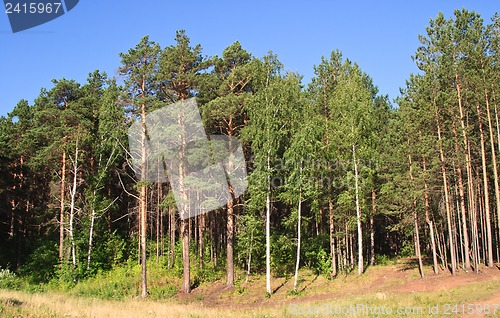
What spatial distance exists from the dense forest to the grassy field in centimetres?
120

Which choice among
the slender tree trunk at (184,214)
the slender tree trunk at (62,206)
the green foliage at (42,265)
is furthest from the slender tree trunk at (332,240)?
the green foliage at (42,265)

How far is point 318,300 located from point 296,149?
823cm

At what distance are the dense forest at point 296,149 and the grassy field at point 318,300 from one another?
3.94 feet

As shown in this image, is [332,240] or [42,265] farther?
[42,265]

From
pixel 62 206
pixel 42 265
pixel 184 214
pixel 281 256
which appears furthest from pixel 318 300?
pixel 42 265

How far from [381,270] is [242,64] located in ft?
52.7

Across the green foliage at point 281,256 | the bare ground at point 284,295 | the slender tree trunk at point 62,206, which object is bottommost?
the bare ground at point 284,295

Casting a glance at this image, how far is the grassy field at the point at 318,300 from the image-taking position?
14656 millimetres

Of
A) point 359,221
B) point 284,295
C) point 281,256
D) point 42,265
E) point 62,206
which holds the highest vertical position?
point 62,206

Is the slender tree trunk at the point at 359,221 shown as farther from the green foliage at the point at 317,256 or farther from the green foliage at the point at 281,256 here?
the green foliage at the point at 281,256

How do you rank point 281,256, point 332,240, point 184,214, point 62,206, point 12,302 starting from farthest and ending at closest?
point 62,206
point 281,256
point 332,240
point 184,214
point 12,302

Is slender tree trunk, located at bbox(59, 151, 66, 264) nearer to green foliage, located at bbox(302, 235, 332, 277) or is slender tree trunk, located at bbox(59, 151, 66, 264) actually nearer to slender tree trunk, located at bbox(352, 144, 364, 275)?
green foliage, located at bbox(302, 235, 332, 277)

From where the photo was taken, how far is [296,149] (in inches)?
943

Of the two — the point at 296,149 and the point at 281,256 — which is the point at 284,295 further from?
the point at 296,149
